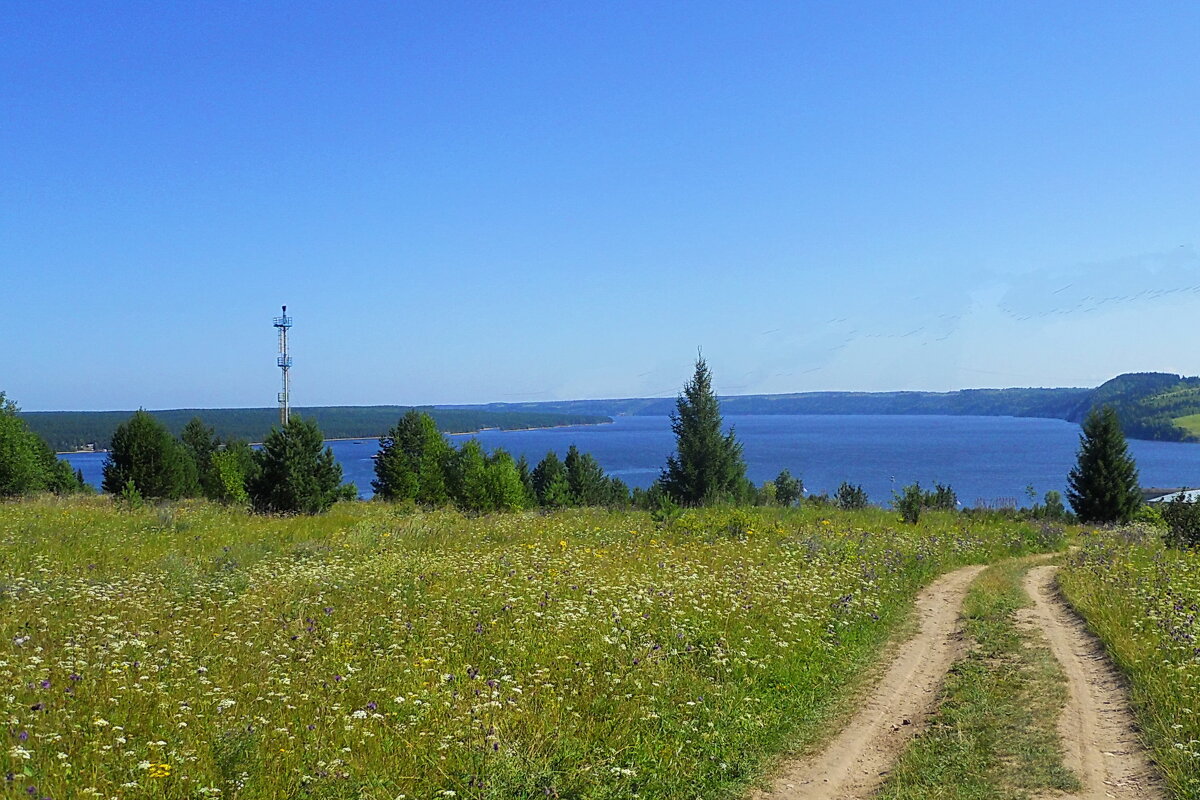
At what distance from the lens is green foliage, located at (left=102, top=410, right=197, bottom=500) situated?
44.8 m

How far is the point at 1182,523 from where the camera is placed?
2033cm

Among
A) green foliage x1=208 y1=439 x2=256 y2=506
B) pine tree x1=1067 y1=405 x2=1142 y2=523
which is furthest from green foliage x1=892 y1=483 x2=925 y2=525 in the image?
green foliage x1=208 y1=439 x2=256 y2=506

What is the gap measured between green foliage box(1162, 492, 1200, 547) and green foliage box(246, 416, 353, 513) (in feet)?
103

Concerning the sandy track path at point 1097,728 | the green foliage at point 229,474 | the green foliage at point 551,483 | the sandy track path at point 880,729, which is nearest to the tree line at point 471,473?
the green foliage at point 229,474

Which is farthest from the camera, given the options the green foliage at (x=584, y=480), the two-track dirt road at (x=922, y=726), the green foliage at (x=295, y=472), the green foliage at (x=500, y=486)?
the green foliage at (x=584, y=480)

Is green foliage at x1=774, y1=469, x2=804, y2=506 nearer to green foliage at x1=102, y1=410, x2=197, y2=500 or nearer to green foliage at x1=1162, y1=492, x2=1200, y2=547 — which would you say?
green foliage at x1=1162, y1=492, x2=1200, y2=547

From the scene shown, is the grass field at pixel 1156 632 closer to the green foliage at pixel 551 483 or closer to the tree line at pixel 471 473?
the tree line at pixel 471 473

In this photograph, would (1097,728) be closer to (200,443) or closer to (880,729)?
(880,729)

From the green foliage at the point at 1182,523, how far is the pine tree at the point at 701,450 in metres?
19.0

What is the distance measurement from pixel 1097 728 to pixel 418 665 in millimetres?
6578

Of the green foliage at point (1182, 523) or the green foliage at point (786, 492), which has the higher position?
the green foliage at point (1182, 523)

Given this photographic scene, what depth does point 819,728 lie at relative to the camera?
7.32 meters

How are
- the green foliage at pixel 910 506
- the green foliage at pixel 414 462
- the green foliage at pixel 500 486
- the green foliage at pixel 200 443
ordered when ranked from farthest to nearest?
the green foliage at pixel 200 443 → the green foliage at pixel 414 462 → the green foliage at pixel 500 486 → the green foliage at pixel 910 506

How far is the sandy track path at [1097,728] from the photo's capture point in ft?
19.3
